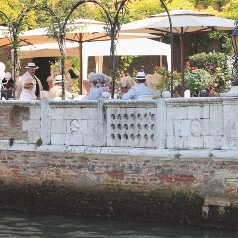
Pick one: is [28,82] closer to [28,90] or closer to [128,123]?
[28,90]

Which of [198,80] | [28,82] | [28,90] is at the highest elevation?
[198,80]

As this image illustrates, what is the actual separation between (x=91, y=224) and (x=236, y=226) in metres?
2.22

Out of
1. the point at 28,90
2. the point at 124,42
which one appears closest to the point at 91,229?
the point at 28,90

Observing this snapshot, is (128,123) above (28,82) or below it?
below

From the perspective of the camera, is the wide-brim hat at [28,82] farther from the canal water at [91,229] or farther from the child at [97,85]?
the canal water at [91,229]

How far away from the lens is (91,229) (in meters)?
12.4

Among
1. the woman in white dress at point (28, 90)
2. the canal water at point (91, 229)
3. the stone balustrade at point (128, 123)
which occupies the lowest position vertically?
the canal water at point (91, 229)

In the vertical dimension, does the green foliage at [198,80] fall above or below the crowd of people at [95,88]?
above

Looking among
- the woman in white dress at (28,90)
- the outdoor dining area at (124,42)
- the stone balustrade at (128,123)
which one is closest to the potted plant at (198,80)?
the outdoor dining area at (124,42)

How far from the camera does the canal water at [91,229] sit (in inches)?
466

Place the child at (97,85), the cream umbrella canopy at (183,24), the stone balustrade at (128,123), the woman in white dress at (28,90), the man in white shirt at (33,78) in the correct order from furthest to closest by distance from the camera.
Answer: the cream umbrella canopy at (183,24) → the man in white shirt at (33,78) → the woman in white dress at (28,90) → the child at (97,85) → the stone balustrade at (128,123)

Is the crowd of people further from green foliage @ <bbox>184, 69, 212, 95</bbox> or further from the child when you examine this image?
green foliage @ <bbox>184, 69, 212, 95</bbox>

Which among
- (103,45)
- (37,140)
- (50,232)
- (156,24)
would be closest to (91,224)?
(50,232)

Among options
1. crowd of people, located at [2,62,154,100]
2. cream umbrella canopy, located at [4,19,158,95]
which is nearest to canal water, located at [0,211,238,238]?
crowd of people, located at [2,62,154,100]
